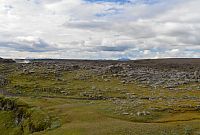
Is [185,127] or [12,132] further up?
[185,127]

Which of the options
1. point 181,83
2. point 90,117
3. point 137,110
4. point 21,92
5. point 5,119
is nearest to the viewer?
point 90,117

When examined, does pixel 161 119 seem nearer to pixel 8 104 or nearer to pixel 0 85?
pixel 8 104

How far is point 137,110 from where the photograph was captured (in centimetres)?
6881

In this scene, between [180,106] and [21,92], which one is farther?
[21,92]

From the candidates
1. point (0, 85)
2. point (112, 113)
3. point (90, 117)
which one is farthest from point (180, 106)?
point (0, 85)

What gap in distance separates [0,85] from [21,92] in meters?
22.4

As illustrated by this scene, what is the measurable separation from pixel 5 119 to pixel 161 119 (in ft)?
136

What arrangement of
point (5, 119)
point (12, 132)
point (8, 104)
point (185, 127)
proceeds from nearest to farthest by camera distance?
point (185, 127), point (12, 132), point (5, 119), point (8, 104)

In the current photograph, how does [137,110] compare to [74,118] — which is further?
[137,110]

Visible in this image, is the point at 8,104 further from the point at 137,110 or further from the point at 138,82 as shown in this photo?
the point at 138,82


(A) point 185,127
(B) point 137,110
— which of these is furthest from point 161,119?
(A) point 185,127

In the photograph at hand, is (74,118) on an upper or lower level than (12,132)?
upper

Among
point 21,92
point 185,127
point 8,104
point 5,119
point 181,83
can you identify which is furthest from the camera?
point 181,83

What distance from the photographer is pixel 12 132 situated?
75.0m
